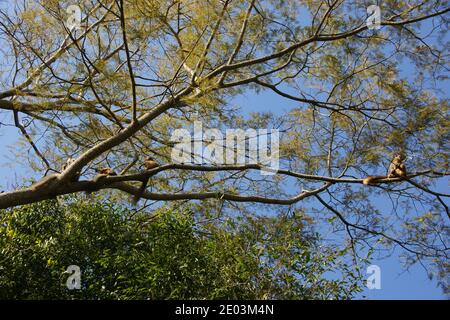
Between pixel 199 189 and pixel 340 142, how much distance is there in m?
1.54

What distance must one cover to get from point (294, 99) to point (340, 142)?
81 cm

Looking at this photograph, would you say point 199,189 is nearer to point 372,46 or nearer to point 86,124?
point 86,124

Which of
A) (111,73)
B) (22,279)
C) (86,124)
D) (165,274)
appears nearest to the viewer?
(165,274)

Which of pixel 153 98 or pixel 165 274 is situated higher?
pixel 153 98

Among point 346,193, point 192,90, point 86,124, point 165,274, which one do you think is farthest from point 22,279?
point 346,193

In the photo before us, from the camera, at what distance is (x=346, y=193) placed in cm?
554

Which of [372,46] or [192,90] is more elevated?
[372,46]

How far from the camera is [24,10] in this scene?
489 centimetres
